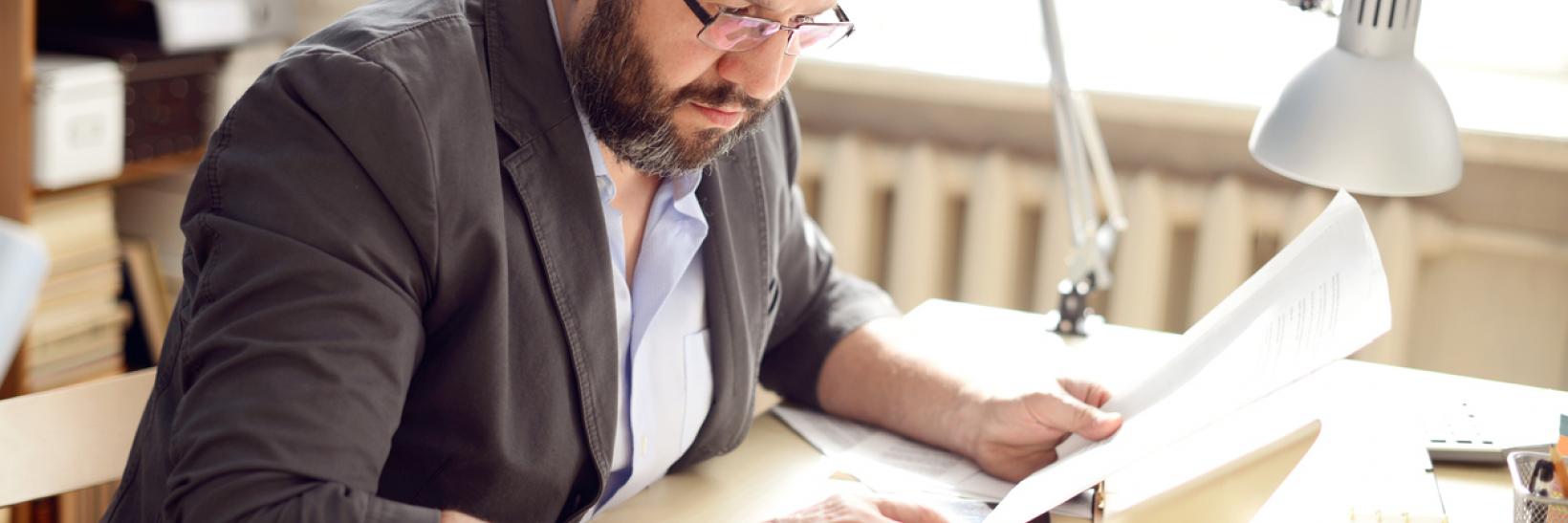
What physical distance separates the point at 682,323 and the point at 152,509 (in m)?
0.47

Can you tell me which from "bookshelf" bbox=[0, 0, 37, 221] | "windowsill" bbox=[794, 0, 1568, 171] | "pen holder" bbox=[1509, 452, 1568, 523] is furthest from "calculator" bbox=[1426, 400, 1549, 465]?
"bookshelf" bbox=[0, 0, 37, 221]

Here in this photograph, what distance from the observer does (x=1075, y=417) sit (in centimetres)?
128

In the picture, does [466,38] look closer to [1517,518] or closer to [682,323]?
[682,323]

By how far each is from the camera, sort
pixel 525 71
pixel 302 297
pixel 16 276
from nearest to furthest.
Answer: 1. pixel 16 276
2. pixel 302 297
3. pixel 525 71

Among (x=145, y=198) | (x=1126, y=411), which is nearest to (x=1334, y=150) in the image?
(x=1126, y=411)

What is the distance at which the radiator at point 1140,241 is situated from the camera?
227 cm

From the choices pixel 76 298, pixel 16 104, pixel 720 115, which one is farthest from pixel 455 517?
pixel 76 298

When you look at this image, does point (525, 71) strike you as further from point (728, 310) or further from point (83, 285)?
point (83, 285)

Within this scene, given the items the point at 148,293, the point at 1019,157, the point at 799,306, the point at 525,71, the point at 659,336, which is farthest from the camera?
the point at 148,293


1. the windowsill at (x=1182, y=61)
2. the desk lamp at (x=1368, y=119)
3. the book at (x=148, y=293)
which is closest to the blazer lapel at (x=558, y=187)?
the desk lamp at (x=1368, y=119)

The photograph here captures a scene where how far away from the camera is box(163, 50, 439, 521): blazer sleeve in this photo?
37.7 inches

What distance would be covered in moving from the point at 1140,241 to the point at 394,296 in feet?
5.32

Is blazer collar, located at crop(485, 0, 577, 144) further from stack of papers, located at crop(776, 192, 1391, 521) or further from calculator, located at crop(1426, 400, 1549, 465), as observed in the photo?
calculator, located at crop(1426, 400, 1549, 465)

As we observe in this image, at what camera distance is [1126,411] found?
1.28 m
